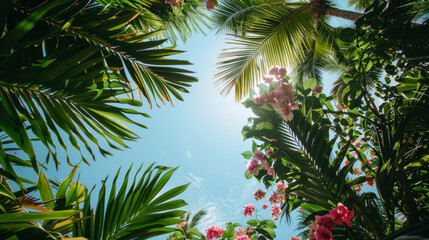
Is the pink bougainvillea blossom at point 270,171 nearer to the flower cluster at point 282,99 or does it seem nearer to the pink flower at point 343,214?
the flower cluster at point 282,99

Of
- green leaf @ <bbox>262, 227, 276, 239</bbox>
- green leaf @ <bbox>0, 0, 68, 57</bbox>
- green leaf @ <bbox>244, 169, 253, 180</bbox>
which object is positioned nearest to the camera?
green leaf @ <bbox>0, 0, 68, 57</bbox>

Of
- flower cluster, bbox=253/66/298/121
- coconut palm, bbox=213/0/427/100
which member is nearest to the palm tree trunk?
coconut palm, bbox=213/0/427/100

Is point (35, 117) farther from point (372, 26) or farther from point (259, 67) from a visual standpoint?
point (259, 67)

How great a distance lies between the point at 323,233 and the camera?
A: 0.81 meters

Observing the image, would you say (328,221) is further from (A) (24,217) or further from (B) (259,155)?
(A) (24,217)

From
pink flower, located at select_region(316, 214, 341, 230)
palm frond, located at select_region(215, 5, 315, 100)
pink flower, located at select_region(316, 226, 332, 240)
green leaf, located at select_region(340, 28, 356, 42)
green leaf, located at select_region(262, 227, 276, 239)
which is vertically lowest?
green leaf, located at select_region(262, 227, 276, 239)

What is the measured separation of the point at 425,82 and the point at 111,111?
1728 millimetres

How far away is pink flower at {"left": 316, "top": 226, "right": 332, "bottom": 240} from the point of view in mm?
793

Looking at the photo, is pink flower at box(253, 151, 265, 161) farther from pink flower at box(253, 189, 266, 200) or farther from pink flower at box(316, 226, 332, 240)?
pink flower at box(253, 189, 266, 200)

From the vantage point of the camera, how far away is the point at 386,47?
132 cm

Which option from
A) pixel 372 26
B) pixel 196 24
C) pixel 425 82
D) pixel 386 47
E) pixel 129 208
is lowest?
pixel 129 208

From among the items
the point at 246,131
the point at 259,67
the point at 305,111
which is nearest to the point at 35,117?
the point at 246,131

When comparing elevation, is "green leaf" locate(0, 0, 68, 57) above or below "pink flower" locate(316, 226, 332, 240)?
above

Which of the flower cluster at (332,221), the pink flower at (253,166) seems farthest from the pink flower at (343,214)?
the pink flower at (253,166)
